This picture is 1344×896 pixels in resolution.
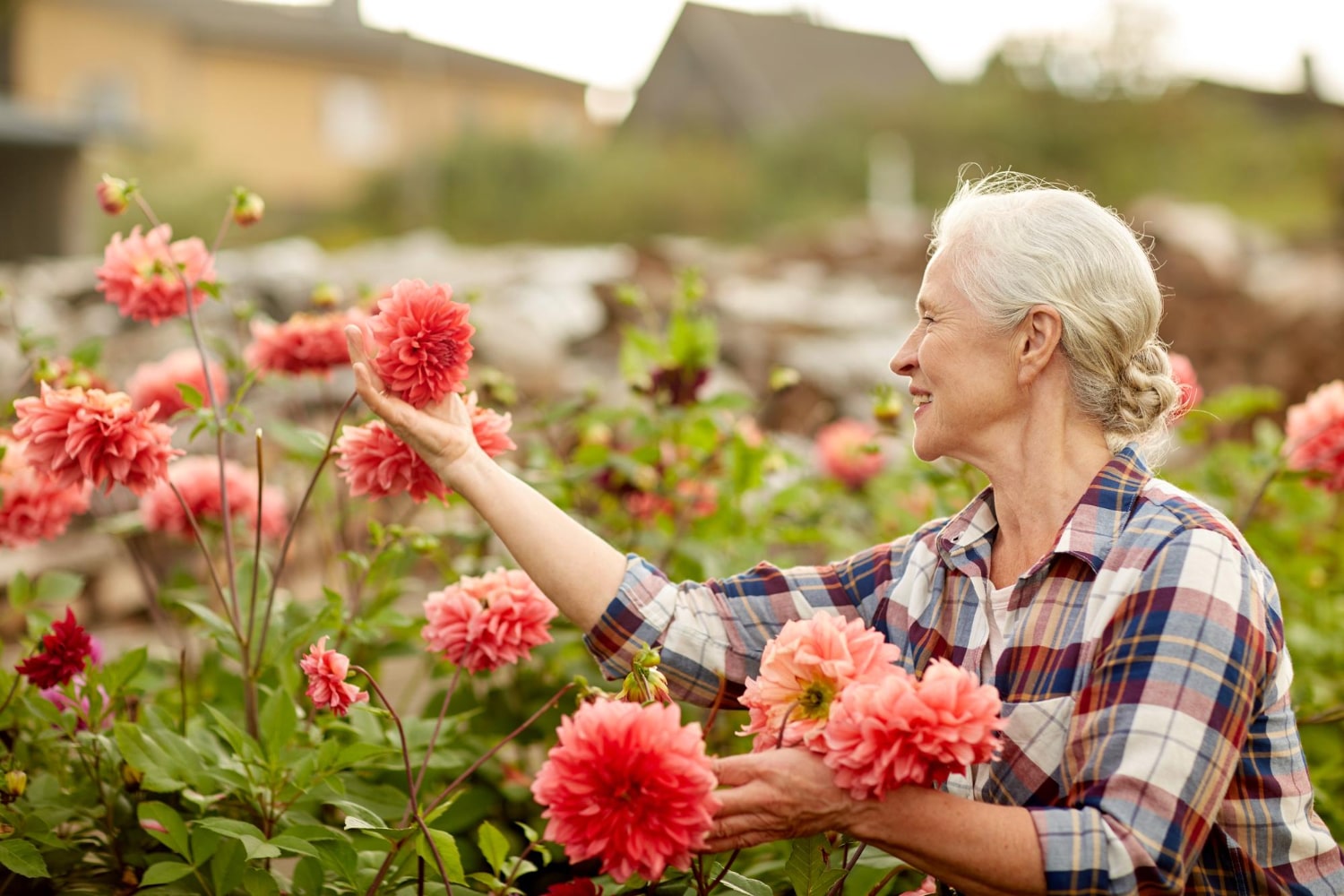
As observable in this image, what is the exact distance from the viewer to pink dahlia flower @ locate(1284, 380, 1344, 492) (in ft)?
7.16

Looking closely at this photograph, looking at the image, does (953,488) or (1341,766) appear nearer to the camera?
(1341,766)

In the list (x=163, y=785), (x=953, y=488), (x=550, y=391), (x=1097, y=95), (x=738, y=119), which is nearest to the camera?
Result: (x=163, y=785)

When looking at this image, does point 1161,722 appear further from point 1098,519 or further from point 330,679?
point 330,679

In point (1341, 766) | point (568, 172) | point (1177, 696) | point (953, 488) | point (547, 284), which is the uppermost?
point (568, 172)

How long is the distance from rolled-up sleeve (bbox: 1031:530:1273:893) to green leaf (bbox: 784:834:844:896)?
22 centimetres

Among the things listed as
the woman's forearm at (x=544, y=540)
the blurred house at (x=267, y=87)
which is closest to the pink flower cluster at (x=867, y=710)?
the woman's forearm at (x=544, y=540)

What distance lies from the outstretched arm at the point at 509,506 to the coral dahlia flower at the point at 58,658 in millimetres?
477

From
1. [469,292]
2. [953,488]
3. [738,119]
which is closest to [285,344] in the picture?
[469,292]

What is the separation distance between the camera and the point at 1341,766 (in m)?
2.20

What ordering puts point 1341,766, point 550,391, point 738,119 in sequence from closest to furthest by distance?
1. point 1341,766
2. point 550,391
3. point 738,119

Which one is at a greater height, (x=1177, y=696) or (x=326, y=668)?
(x=1177, y=696)

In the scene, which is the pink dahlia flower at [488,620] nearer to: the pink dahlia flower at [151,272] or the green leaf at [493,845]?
the green leaf at [493,845]

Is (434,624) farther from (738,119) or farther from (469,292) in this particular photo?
(738,119)

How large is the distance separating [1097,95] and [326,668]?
2359cm
